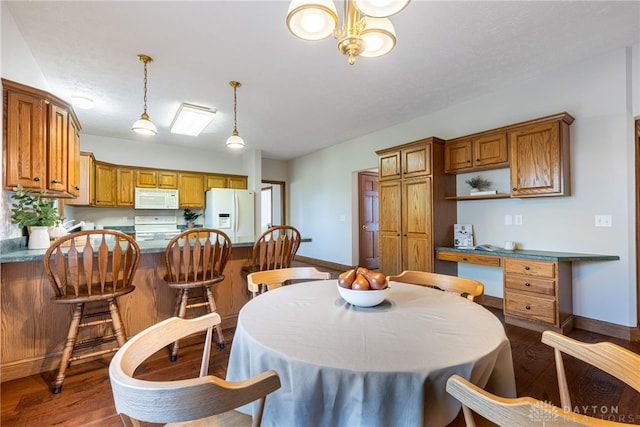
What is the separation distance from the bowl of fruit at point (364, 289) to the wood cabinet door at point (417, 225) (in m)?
2.53

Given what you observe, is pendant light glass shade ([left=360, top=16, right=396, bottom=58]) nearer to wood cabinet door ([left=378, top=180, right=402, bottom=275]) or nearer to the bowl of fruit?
the bowl of fruit

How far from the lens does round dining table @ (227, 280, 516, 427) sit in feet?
2.51

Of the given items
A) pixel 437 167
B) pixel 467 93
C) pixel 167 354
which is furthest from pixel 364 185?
pixel 167 354

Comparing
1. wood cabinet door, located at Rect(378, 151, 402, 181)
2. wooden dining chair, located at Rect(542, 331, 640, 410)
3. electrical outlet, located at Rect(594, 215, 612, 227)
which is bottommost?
wooden dining chair, located at Rect(542, 331, 640, 410)

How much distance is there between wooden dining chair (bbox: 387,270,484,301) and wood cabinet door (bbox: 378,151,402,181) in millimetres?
2311

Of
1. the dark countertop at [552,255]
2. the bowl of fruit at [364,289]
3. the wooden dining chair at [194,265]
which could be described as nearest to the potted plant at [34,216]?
the wooden dining chair at [194,265]

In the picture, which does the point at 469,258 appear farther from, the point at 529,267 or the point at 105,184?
the point at 105,184


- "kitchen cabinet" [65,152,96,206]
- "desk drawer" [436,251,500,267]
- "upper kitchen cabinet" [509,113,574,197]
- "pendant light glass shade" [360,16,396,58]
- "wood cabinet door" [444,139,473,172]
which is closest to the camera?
"pendant light glass shade" [360,16,396,58]

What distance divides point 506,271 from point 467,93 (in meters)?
2.16

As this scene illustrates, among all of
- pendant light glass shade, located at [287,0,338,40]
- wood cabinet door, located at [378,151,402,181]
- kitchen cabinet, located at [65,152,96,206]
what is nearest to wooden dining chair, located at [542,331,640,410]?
pendant light glass shade, located at [287,0,338,40]

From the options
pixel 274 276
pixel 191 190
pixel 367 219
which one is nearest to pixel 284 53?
pixel 274 276

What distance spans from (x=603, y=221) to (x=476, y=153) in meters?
1.34

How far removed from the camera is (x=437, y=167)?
11.7ft

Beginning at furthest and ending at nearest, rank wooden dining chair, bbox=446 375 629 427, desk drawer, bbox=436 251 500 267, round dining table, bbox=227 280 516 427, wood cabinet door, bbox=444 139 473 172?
wood cabinet door, bbox=444 139 473 172, desk drawer, bbox=436 251 500 267, round dining table, bbox=227 280 516 427, wooden dining chair, bbox=446 375 629 427
